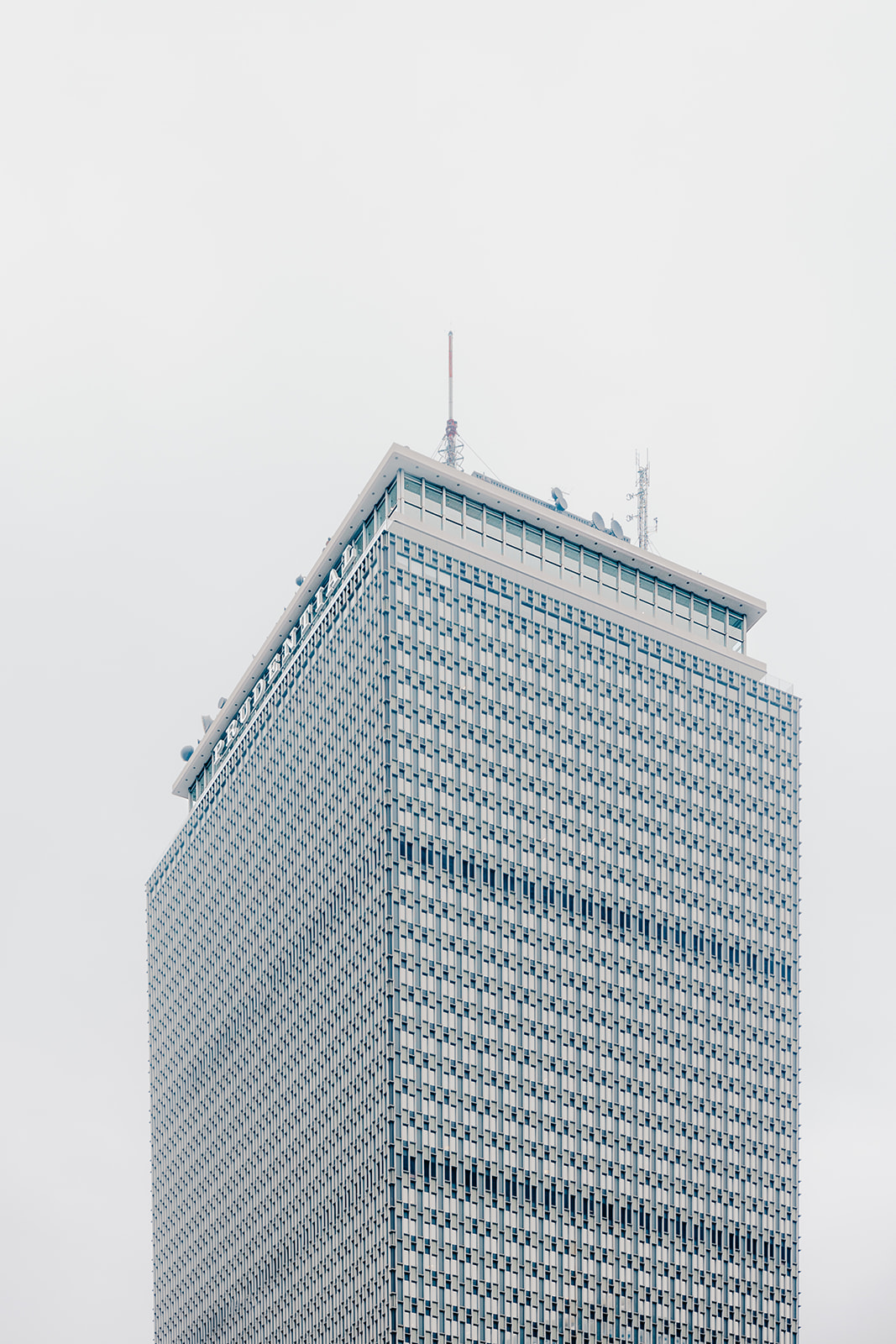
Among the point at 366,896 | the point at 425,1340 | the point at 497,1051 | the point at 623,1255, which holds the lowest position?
the point at 425,1340

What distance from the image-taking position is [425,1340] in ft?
592

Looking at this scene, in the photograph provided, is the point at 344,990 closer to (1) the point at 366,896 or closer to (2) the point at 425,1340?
(1) the point at 366,896

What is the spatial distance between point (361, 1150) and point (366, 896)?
887 inches

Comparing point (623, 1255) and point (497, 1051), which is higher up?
point (497, 1051)

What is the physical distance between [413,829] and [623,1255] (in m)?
43.2

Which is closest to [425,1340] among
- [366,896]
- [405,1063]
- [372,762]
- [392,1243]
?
[392,1243]

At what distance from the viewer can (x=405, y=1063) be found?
188125 millimetres

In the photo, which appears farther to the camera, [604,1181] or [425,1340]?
[604,1181]

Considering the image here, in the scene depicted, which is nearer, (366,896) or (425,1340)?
(425,1340)

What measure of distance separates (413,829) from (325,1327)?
4497 centimetres

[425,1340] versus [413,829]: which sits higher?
[413,829]

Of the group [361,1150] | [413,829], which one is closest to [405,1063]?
[361,1150]

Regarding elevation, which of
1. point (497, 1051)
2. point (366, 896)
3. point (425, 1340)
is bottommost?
point (425, 1340)

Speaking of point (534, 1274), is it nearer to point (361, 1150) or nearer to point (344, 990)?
point (361, 1150)
